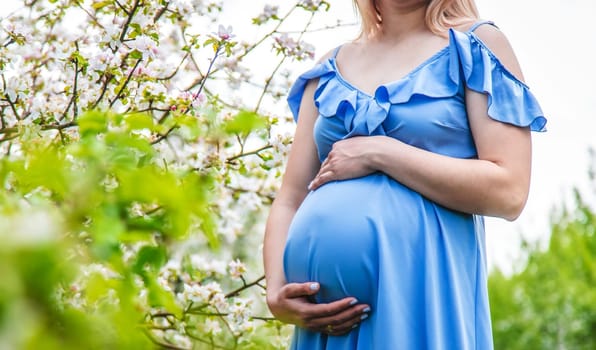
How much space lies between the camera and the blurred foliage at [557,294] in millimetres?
8492

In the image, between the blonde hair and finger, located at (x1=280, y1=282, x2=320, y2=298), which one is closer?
finger, located at (x1=280, y1=282, x2=320, y2=298)

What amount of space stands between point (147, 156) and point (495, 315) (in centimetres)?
922

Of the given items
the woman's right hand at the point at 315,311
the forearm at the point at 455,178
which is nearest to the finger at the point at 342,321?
the woman's right hand at the point at 315,311

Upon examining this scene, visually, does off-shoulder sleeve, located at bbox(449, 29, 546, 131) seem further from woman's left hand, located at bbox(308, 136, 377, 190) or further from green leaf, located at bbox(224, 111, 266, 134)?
green leaf, located at bbox(224, 111, 266, 134)

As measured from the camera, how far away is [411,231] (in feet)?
6.20

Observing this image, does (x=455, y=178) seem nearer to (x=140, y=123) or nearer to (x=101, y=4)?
(x=140, y=123)

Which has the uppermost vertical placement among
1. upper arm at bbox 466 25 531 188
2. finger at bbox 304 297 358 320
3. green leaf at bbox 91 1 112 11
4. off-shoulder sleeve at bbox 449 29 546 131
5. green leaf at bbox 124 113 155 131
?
green leaf at bbox 91 1 112 11

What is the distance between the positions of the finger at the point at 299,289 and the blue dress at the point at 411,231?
0.07ft

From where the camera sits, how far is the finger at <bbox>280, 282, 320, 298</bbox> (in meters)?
1.88

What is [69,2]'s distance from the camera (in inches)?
112

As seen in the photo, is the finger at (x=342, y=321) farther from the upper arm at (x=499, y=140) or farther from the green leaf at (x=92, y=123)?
the green leaf at (x=92, y=123)

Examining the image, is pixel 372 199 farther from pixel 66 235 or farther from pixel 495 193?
pixel 66 235

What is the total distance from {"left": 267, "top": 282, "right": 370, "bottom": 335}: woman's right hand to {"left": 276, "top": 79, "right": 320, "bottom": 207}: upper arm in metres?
0.35

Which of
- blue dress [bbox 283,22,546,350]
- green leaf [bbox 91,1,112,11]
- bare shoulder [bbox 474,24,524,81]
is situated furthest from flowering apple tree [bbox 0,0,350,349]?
bare shoulder [bbox 474,24,524,81]
